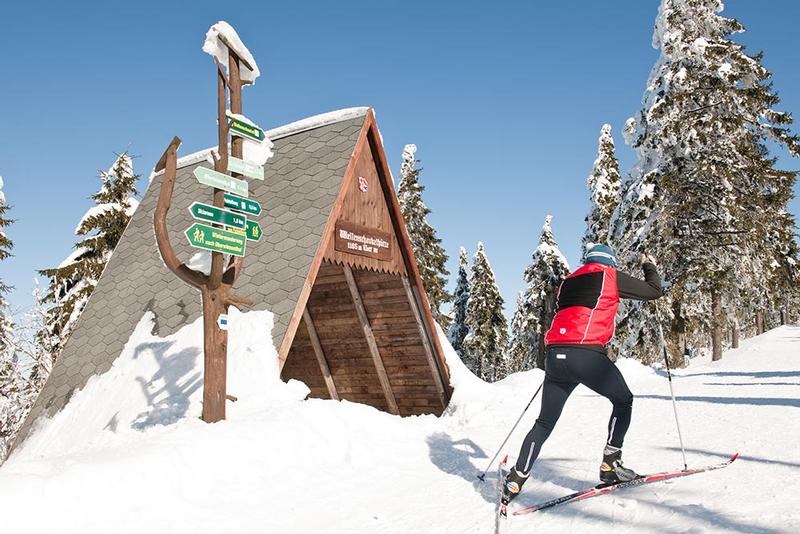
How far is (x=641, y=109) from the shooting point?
2269cm

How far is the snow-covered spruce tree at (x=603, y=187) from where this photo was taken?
107ft

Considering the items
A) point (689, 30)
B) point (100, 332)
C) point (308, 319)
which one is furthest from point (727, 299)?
point (100, 332)

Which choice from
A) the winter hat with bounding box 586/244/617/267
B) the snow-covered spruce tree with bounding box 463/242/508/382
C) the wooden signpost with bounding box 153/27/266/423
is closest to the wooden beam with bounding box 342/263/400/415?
the wooden signpost with bounding box 153/27/266/423

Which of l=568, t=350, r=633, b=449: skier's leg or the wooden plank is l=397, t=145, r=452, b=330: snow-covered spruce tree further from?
l=568, t=350, r=633, b=449: skier's leg

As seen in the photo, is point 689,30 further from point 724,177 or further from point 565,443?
point 565,443

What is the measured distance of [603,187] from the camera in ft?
110

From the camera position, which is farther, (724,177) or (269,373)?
(724,177)

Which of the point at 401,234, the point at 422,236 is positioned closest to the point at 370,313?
the point at 401,234

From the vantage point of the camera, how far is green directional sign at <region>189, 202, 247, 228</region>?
22.1 ft

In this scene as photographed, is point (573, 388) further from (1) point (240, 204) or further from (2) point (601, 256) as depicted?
(1) point (240, 204)

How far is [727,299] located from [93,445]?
21401 millimetres

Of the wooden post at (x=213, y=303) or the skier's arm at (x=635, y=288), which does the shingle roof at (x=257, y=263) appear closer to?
the wooden post at (x=213, y=303)

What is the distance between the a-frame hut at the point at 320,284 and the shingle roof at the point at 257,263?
1.1 inches

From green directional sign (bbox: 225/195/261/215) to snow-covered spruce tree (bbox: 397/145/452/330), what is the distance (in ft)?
74.4
